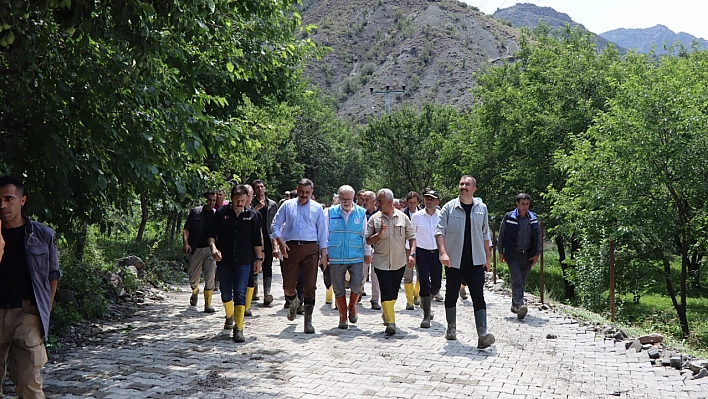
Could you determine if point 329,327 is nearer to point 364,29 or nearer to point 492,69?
point 492,69

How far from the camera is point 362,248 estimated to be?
9.93 meters

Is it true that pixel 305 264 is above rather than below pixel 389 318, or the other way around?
above

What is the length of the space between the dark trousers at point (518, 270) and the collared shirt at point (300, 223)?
3.31 m

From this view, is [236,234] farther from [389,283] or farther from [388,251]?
[389,283]

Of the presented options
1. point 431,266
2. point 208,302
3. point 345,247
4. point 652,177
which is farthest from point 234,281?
point 652,177

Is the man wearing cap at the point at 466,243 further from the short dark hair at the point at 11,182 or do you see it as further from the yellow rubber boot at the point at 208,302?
the short dark hair at the point at 11,182

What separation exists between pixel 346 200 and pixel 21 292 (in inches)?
214

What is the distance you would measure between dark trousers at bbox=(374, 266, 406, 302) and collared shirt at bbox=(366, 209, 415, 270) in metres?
0.08

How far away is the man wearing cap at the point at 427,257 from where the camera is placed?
1015 centimetres

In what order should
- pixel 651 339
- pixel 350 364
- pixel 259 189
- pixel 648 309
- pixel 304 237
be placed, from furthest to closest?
1. pixel 648 309
2. pixel 259 189
3. pixel 304 237
4. pixel 651 339
5. pixel 350 364

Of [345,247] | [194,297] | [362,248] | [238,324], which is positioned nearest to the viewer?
[238,324]

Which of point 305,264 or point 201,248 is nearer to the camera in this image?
point 305,264

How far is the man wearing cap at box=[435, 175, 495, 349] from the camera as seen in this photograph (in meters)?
8.69

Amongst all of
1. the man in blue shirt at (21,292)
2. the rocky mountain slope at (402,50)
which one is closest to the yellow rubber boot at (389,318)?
the man in blue shirt at (21,292)
